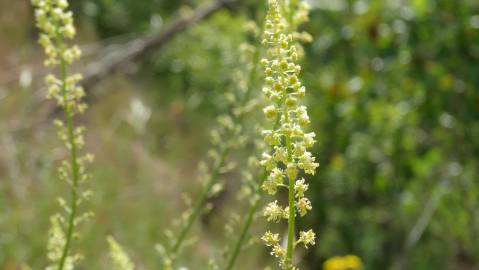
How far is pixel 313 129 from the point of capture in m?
5.98

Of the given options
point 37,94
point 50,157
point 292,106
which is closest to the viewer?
point 292,106

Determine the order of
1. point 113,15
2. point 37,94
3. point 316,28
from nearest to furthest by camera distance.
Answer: point 37,94
point 316,28
point 113,15

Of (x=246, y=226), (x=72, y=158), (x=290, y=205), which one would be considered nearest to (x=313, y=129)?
(x=246, y=226)

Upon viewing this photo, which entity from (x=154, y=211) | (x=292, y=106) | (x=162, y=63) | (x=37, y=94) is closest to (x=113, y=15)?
(x=162, y=63)

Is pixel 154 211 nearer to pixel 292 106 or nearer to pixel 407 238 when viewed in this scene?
pixel 407 238

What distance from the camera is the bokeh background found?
4.94 metres

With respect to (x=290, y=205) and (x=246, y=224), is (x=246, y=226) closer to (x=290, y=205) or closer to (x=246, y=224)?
(x=246, y=224)

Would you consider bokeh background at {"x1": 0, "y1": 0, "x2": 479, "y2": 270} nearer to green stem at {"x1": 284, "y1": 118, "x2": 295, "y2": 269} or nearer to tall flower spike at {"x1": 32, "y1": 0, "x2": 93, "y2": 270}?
tall flower spike at {"x1": 32, "y1": 0, "x2": 93, "y2": 270}

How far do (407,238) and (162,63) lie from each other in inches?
97.8

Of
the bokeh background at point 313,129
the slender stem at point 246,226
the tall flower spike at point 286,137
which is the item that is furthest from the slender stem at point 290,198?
the bokeh background at point 313,129

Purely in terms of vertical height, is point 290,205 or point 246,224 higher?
point 246,224

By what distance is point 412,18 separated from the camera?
17.5 ft

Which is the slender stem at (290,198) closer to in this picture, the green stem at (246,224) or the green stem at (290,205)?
the green stem at (290,205)

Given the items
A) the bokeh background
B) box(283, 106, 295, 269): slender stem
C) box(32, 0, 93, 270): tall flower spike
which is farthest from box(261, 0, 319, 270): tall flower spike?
the bokeh background
